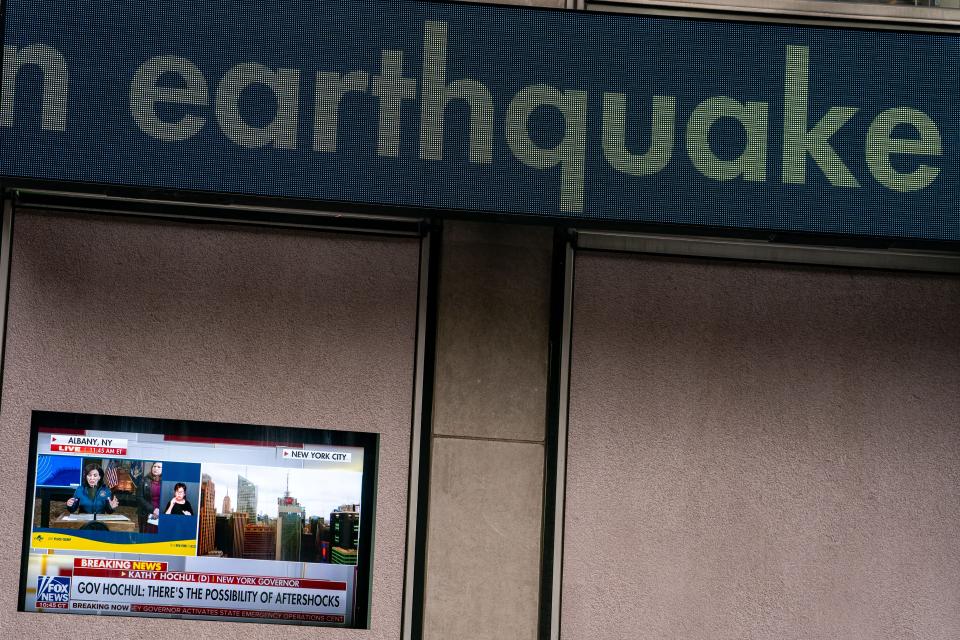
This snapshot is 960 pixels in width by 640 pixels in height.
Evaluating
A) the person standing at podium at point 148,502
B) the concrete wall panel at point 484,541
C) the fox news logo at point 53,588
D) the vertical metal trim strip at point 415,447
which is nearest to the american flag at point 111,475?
the person standing at podium at point 148,502

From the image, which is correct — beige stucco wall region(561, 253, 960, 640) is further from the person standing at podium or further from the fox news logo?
the fox news logo

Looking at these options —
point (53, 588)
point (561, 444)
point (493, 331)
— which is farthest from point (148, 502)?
point (561, 444)

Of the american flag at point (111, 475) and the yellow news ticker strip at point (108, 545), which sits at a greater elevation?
the american flag at point (111, 475)

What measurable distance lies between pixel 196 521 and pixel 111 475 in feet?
1.86

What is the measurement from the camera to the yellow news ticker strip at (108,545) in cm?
550

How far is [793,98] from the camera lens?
16.4 feet

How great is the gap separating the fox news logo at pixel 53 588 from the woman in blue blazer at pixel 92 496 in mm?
403

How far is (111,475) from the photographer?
5.54 metres

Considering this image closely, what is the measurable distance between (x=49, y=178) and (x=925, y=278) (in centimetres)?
509

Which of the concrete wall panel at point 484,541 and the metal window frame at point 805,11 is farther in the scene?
the metal window frame at point 805,11

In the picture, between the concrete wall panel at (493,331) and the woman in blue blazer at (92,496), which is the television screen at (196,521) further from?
the concrete wall panel at (493,331)

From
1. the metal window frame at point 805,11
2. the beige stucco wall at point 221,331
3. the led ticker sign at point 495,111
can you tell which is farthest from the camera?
the metal window frame at point 805,11

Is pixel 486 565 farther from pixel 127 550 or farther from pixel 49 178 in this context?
pixel 49 178

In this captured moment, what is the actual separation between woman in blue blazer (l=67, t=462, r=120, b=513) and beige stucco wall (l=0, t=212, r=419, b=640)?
37 cm
